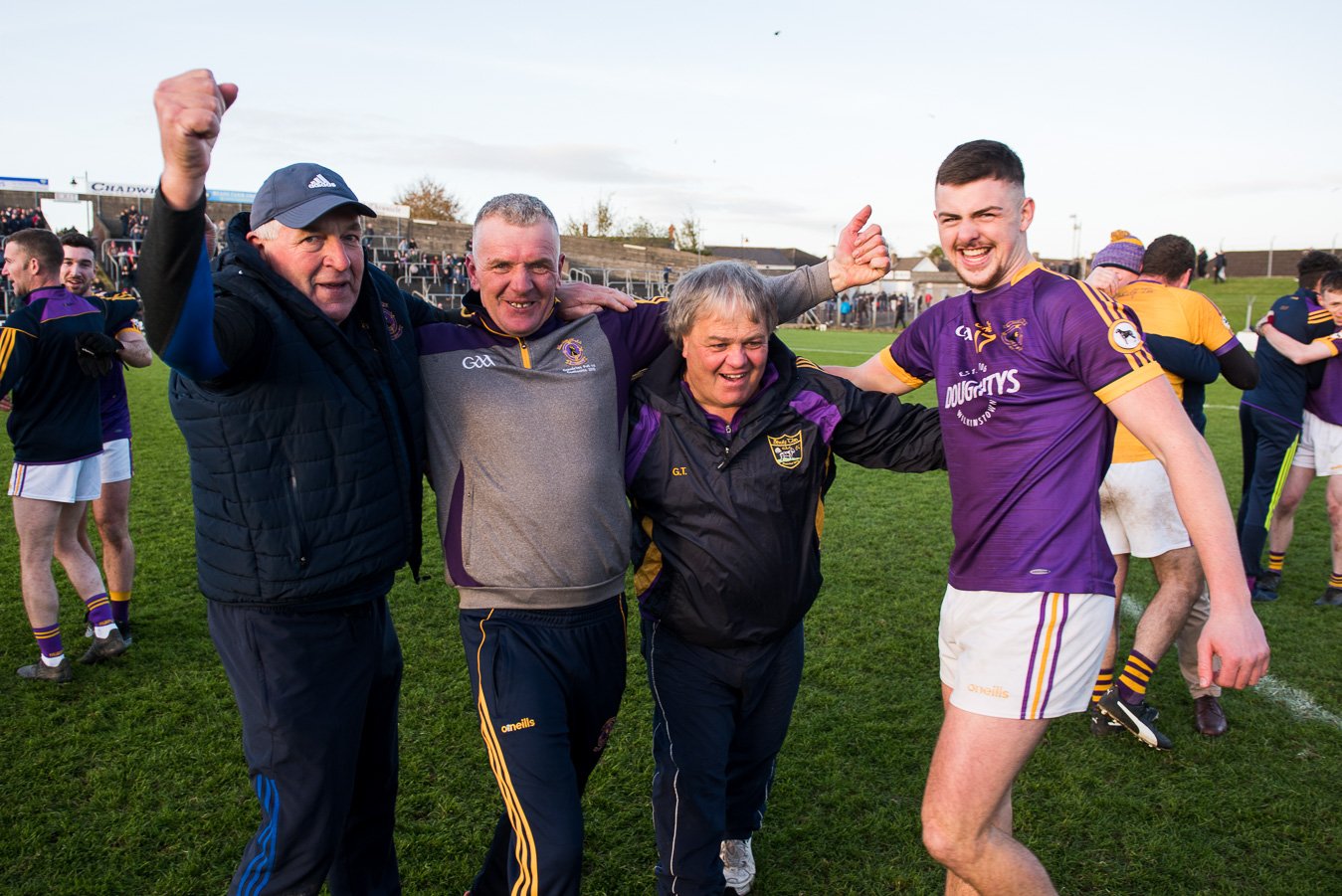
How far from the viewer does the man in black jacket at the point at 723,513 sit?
2850mm

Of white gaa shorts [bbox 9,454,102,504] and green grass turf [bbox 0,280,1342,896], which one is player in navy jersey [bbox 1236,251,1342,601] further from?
white gaa shorts [bbox 9,454,102,504]

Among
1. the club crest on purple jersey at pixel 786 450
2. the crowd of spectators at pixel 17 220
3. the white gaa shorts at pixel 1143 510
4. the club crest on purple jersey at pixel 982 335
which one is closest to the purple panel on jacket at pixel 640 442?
the club crest on purple jersey at pixel 786 450

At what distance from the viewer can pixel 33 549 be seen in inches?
194

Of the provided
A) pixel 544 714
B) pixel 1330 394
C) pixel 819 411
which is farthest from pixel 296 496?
pixel 1330 394

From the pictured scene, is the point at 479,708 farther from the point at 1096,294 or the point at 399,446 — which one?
the point at 1096,294

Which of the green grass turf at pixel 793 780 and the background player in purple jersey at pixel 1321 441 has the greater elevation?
the background player in purple jersey at pixel 1321 441

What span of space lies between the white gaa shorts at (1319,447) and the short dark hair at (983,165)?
516 cm

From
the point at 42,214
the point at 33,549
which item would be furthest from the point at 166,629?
the point at 42,214

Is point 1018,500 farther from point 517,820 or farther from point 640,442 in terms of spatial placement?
point 517,820

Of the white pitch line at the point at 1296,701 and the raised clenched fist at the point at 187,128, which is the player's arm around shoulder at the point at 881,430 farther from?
the white pitch line at the point at 1296,701

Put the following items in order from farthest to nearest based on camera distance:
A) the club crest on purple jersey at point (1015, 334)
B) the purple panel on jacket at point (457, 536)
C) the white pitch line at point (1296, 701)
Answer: the white pitch line at point (1296, 701) < the purple panel on jacket at point (457, 536) < the club crest on purple jersey at point (1015, 334)

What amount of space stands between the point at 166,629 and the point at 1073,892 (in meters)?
5.14

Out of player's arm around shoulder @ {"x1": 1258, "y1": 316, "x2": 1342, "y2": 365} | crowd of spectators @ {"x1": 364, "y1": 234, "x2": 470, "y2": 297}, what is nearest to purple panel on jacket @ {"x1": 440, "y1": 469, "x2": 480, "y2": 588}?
player's arm around shoulder @ {"x1": 1258, "y1": 316, "x2": 1342, "y2": 365}

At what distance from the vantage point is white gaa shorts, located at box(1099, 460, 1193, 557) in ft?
14.1
